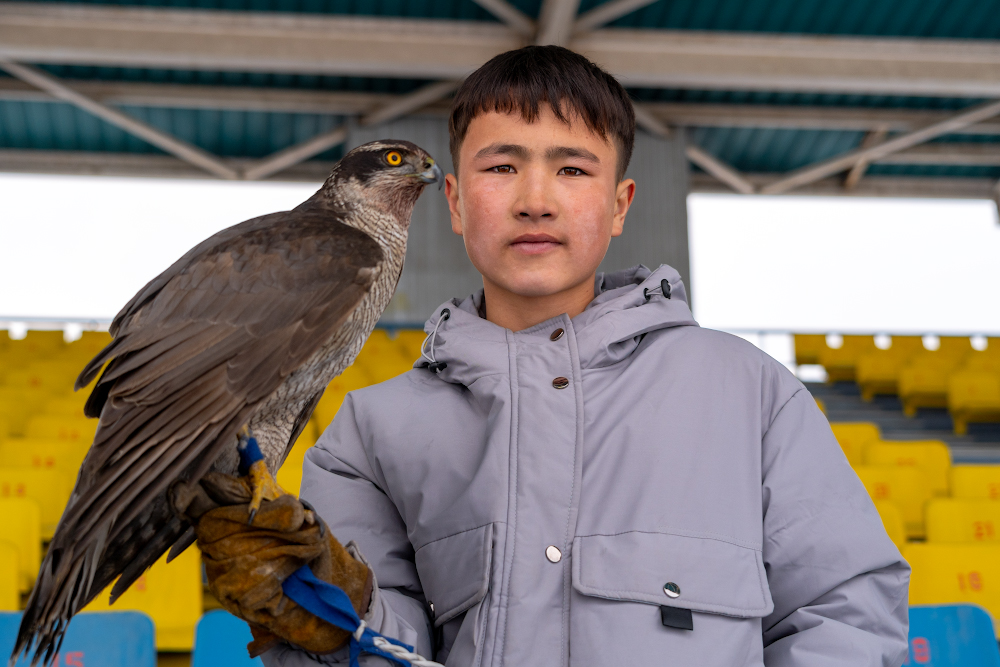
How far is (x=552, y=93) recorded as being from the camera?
4.53ft

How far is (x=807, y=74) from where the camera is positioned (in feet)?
24.9

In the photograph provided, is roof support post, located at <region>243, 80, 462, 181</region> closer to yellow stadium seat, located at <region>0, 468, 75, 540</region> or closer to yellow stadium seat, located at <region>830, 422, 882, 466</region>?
yellow stadium seat, located at <region>830, 422, 882, 466</region>

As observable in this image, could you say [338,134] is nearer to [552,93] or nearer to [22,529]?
[22,529]

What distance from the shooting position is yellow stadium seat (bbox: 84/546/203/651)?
107 inches

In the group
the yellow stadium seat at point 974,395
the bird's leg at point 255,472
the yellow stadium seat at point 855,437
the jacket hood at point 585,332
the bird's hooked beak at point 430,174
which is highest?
the bird's hooked beak at point 430,174

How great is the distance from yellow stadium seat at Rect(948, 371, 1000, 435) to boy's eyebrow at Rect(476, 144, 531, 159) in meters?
6.35

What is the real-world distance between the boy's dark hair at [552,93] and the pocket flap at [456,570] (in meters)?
0.69

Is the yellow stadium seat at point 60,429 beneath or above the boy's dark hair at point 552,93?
beneath

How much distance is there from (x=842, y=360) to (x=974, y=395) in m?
1.77

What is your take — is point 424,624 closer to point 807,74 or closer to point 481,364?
point 481,364

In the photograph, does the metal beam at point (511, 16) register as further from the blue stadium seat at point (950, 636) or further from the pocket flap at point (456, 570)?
the pocket flap at point (456, 570)

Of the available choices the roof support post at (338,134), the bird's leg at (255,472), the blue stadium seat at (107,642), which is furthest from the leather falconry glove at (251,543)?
the roof support post at (338,134)

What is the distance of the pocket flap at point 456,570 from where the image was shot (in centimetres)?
120

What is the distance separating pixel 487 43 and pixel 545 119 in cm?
649
